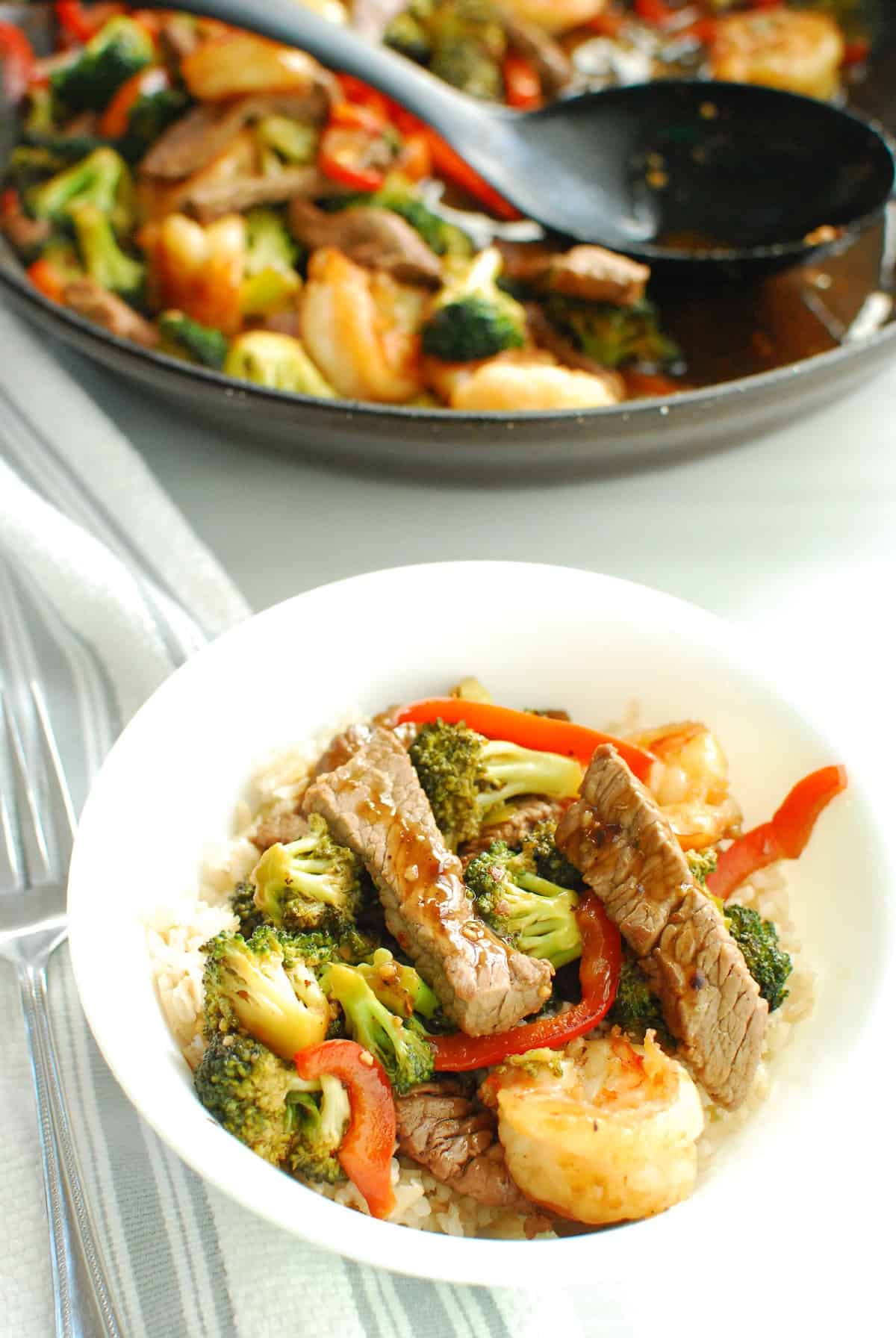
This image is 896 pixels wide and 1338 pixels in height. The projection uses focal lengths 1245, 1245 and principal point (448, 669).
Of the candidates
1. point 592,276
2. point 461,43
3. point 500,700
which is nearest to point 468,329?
point 592,276

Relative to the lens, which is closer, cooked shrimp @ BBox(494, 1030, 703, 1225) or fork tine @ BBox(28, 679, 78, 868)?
cooked shrimp @ BBox(494, 1030, 703, 1225)

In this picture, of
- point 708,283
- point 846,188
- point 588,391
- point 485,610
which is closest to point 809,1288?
point 485,610

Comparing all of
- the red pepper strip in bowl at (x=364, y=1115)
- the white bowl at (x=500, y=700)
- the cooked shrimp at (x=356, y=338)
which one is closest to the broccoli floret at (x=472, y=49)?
the cooked shrimp at (x=356, y=338)

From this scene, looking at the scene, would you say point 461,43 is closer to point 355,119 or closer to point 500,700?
point 355,119

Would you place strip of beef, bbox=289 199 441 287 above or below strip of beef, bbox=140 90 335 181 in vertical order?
below

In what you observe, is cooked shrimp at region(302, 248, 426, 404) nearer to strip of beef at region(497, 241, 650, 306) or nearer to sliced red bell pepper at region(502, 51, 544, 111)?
strip of beef at region(497, 241, 650, 306)

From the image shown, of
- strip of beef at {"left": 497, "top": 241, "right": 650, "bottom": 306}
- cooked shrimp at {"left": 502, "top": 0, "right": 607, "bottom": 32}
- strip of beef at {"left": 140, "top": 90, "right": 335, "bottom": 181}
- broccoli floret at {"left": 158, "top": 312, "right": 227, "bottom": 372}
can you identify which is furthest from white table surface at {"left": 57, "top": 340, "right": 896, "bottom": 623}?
cooked shrimp at {"left": 502, "top": 0, "right": 607, "bottom": 32}

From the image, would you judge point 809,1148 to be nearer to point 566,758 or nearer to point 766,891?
point 766,891

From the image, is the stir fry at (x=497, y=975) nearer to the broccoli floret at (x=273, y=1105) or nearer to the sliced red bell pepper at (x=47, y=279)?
the broccoli floret at (x=273, y=1105)
